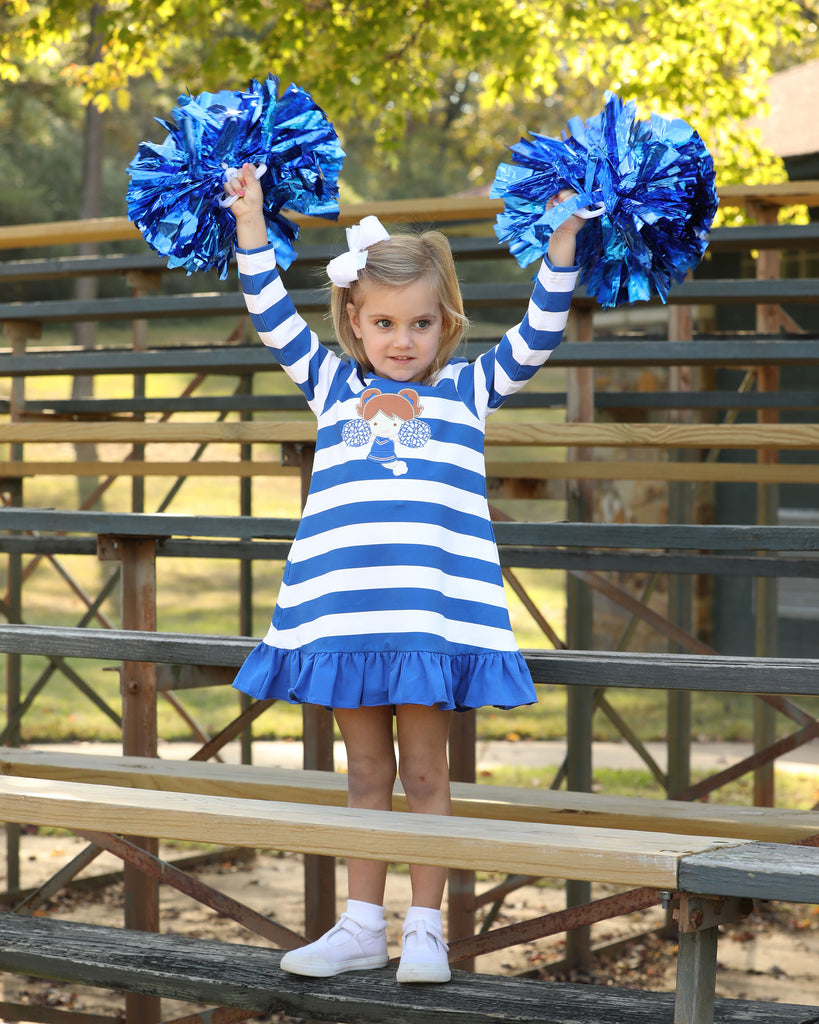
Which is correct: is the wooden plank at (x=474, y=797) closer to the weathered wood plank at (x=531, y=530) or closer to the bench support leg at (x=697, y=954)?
the weathered wood plank at (x=531, y=530)

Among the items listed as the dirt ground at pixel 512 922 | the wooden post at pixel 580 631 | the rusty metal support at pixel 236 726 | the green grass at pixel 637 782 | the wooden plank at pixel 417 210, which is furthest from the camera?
the green grass at pixel 637 782

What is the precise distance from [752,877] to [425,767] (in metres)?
0.74

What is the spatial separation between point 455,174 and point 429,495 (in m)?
21.7

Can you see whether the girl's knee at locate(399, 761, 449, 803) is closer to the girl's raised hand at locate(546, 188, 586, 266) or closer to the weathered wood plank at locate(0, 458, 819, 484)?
the girl's raised hand at locate(546, 188, 586, 266)

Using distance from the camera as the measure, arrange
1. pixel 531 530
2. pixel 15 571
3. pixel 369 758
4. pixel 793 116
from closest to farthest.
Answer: pixel 369 758
pixel 531 530
pixel 15 571
pixel 793 116

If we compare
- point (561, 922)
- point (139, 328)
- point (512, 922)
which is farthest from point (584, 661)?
point (139, 328)

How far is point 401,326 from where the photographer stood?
2.33 metres

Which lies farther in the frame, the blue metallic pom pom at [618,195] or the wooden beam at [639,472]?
the wooden beam at [639,472]

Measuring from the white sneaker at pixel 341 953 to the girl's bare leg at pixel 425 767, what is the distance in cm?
→ 12

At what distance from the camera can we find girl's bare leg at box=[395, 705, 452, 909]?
86.3 inches

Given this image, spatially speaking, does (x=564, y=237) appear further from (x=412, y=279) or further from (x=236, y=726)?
(x=236, y=726)

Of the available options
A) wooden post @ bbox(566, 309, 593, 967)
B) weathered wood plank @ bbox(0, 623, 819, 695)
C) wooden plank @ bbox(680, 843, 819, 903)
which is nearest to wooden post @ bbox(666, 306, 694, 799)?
wooden post @ bbox(566, 309, 593, 967)

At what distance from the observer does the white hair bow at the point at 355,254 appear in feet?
7.68

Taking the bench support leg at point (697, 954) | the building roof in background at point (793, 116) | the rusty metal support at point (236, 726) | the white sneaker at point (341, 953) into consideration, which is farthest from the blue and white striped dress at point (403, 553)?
the building roof in background at point (793, 116)
